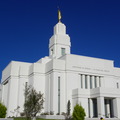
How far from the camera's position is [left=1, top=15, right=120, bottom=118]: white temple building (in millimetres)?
40219

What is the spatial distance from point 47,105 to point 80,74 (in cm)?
950

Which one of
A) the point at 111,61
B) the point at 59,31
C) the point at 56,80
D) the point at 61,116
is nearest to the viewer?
the point at 61,116

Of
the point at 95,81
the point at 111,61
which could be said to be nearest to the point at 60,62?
the point at 95,81

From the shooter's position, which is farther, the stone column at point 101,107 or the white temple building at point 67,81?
the white temple building at point 67,81

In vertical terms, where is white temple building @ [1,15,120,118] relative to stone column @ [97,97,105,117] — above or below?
above

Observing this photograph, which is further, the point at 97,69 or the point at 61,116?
the point at 97,69

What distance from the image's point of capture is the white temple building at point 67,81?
1583 inches

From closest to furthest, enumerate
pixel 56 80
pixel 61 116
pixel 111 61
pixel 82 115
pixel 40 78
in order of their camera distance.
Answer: pixel 82 115, pixel 61 116, pixel 56 80, pixel 40 78, pixel 111 61

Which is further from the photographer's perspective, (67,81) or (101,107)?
(67,81)

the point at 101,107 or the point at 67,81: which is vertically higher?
the point at 67,81

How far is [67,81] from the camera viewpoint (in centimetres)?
4262

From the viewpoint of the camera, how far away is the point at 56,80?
138 ft

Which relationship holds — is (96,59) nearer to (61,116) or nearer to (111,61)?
(111,61)

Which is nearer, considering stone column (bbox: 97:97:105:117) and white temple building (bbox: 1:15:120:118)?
stone column (bbox: 97:97:105:117)
